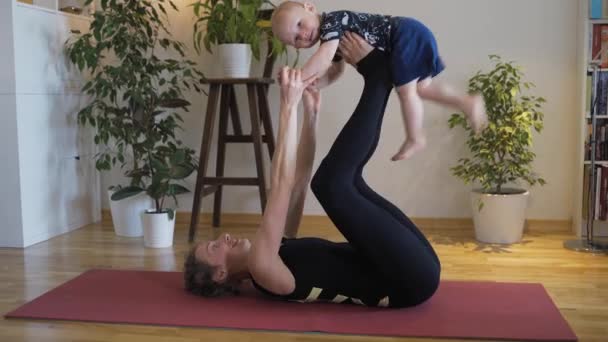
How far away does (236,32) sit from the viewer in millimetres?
3887

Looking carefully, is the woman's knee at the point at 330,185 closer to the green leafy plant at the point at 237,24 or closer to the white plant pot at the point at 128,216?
the green leafy plant at the point at 237,24

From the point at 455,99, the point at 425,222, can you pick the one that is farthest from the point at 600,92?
the point at 455,99

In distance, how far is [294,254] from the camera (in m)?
2.55

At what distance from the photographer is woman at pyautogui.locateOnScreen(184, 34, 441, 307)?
238cm

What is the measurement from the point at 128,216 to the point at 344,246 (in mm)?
1895

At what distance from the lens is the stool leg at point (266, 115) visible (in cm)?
404

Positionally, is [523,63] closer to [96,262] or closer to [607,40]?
[607,40]

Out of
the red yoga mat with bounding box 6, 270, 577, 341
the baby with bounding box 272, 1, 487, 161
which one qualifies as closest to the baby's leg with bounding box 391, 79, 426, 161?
the baby with bounding box 272, 1, 487, 161

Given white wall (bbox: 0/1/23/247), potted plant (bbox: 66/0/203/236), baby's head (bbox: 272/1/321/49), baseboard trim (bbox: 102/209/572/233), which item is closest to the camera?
baby's head (bbox: 272/1/321/49)

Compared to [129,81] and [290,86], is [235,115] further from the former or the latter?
[290,86]

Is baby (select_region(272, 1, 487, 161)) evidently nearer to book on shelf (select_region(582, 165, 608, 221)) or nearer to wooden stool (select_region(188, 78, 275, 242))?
wooden stool (select_region(188, 78, 275, 242))

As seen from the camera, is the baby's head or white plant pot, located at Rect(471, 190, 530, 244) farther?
white plant pot, located at Rect(471, 190, 530, 244)

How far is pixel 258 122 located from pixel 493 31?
148 cm

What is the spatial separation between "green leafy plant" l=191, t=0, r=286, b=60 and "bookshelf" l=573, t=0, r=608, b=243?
1682 millimetres
